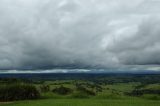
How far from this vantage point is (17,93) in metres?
115

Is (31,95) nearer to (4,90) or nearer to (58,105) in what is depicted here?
(4,90)

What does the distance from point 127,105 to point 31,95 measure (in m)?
48.0

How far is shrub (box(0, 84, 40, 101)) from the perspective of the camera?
114 meters

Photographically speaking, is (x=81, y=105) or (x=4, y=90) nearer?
(x=81, y=105)

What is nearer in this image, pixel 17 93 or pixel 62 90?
pixel 17 93

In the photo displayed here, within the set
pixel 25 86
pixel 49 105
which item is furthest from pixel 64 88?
pixel 49 105

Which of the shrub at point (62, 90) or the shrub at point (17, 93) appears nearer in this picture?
the shrub at point (17, 93)

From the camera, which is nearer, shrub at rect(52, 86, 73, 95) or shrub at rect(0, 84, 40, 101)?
shrub at rect(0, 84, 40, 101)

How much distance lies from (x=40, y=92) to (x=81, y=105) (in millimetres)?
48227

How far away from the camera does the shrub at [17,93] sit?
373ft

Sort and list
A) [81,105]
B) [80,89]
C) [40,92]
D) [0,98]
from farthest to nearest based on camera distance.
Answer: [80,89] < [40,92] < [0,98] < [81,105]

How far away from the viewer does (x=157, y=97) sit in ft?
382

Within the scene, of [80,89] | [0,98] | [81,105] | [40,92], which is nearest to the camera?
[81,105]

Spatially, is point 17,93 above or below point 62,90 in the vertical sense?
below
